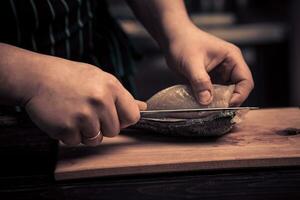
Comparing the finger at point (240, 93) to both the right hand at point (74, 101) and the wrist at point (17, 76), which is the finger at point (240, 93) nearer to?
the right hand at point (74, 101)

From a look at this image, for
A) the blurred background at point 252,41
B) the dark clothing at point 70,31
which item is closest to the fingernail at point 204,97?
the dark clothing at point 70,31

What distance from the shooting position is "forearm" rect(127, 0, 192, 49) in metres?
1.08

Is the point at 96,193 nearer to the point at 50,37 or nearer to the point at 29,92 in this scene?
the point at 29,92

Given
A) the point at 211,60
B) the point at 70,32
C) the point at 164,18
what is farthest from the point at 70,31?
the point at 211,60

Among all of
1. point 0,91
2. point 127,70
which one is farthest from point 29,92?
point 127,70

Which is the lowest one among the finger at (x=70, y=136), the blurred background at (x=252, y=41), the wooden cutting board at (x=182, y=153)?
the blurred background at (x=252, y=41)

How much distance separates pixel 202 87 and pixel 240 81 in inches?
6.3

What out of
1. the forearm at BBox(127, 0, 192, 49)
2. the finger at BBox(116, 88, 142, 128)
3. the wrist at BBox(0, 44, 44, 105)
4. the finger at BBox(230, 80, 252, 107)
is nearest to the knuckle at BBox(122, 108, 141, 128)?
the finger at BBox(116, 88, 142, 128)

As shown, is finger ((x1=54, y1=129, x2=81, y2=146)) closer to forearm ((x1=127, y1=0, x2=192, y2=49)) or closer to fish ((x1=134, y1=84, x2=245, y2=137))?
fish ((x1=134, y1=84, x2=245, y2=137))

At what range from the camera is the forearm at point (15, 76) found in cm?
71

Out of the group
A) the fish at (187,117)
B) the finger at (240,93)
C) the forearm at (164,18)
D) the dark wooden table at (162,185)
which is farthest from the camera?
the forearm at (164,18)

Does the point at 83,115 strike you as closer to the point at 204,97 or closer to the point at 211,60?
the point at 204,97

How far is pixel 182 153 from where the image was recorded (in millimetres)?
751

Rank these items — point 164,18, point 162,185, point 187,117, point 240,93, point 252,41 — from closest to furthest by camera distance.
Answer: point 162,185 < point 187,117 < point 240,93 < point 164,18 < point 252,41
